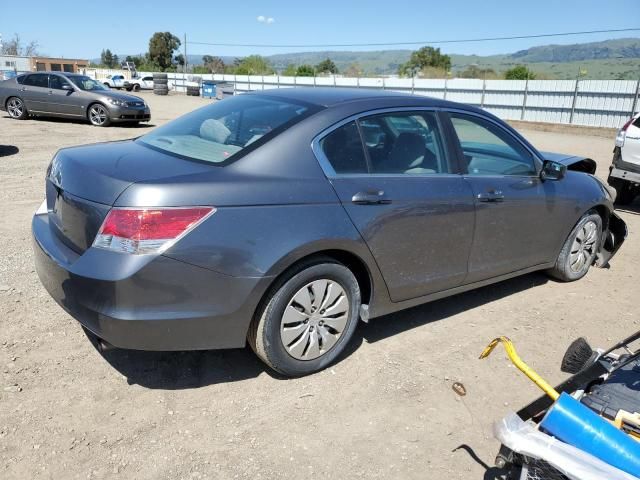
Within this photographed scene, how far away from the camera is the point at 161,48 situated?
291 feet

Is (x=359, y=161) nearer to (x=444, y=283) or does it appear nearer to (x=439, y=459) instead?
(x=444, y=283)

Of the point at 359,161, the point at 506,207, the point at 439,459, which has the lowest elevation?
the point at 439,459

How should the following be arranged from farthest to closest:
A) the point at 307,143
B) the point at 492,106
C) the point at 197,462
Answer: the point at 492,106
the point at 307,143
the point at 197,462

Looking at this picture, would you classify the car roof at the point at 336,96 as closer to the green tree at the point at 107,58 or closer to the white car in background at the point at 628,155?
the white car in background at the point at 628,155

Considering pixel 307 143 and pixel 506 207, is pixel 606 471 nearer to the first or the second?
pixel 307 143

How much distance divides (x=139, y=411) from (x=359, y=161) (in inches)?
75.4

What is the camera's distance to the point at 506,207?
13.2 feet

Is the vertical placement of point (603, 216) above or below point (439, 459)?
above

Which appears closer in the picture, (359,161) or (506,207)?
(359,161)

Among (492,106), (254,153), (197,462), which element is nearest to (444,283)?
(254,153)

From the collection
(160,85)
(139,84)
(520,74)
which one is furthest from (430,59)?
(160,85)

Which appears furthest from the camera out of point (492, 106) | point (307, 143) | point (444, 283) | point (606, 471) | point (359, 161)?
point (492, 106)

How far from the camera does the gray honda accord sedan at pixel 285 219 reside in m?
2.65

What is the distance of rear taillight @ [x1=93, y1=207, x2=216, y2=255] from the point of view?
259 cm
